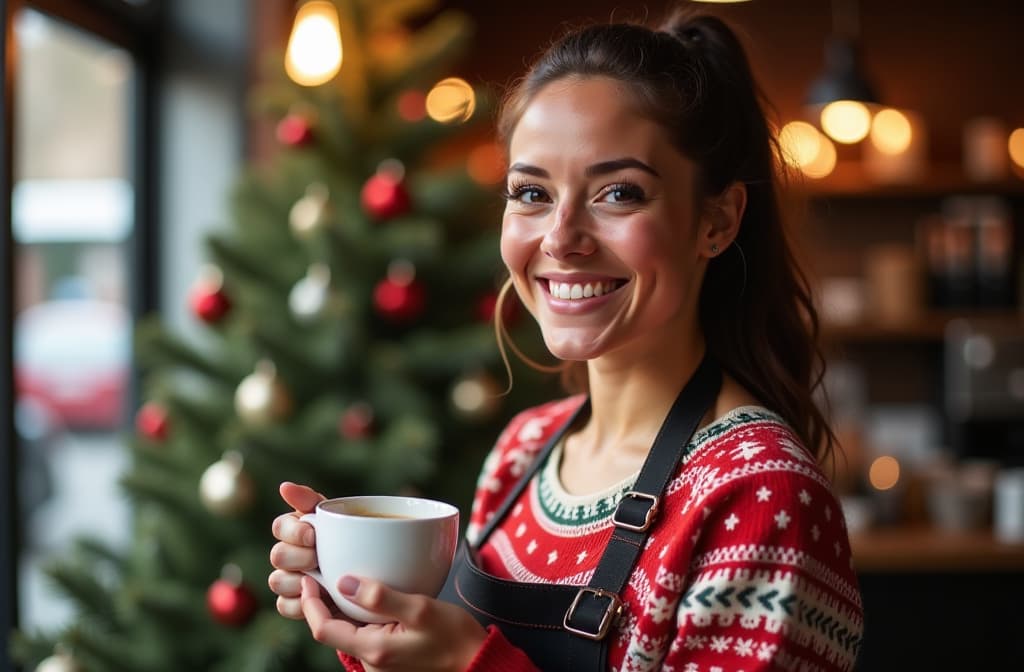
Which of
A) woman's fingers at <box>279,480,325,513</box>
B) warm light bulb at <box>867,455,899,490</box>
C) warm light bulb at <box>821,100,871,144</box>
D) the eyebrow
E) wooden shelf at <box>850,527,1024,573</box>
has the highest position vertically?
warm light bulb at <box>821,100,871,144</box>

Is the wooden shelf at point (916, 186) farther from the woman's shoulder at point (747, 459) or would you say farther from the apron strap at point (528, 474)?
the woman's shoulder at point (747, 459)

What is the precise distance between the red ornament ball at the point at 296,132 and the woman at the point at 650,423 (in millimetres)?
994

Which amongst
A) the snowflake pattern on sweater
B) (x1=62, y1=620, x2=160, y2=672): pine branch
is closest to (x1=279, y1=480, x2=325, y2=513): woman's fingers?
the snowflake pattern on sweater

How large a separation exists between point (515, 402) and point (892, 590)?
5.62 feet

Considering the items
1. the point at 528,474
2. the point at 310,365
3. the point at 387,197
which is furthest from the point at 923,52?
the point at 528,474

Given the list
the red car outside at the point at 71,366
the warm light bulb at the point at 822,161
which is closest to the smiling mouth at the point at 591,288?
the red car outside at the point at 71,366

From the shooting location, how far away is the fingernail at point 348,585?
0.96m

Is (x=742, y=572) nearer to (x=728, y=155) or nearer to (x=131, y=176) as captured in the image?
(x=728, y=155)

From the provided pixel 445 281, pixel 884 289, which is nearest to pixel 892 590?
pixel 884 289

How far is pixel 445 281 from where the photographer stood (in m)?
2.35

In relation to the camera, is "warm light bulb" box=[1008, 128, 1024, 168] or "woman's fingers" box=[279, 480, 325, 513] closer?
"woman's fingers" box=[279, 480, 325, 513]

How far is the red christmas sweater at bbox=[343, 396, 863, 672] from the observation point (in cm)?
95

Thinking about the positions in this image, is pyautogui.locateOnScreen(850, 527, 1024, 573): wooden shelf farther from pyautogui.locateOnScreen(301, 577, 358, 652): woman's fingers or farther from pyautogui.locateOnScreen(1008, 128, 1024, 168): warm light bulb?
pyautogui.locateOnScreen(301, 577, 358, 652): woman's fingers

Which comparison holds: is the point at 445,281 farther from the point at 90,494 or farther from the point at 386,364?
the point at 90,494
